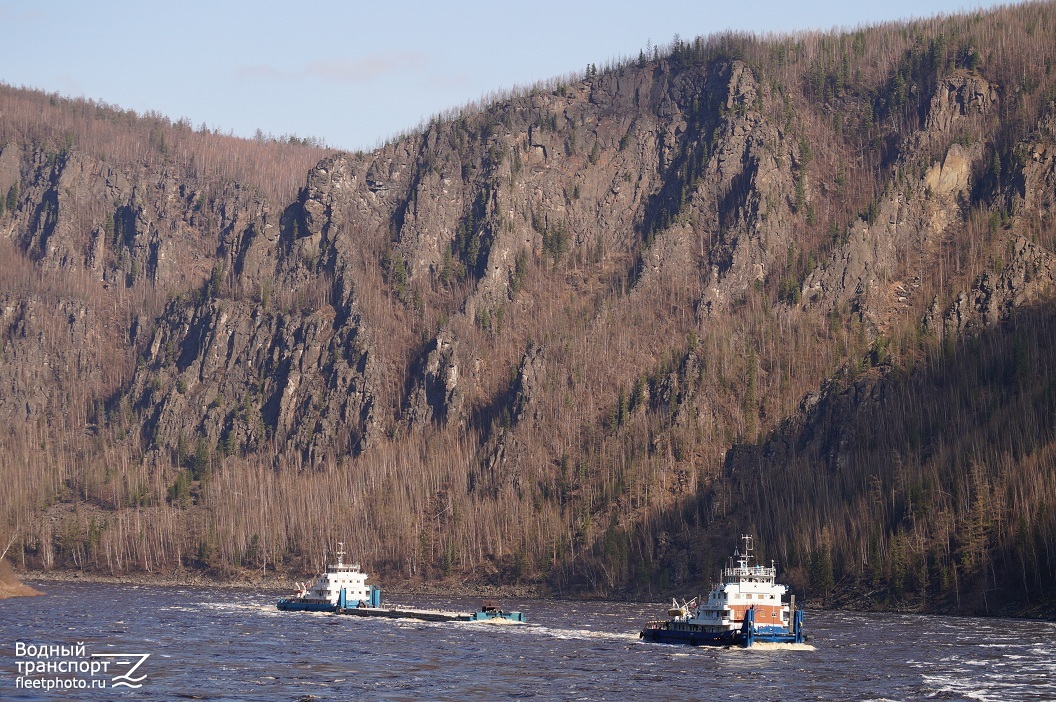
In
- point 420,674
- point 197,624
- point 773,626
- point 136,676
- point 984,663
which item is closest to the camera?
point 136,676

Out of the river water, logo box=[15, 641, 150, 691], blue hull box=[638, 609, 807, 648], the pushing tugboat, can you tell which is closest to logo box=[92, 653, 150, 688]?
logo box=[15, 641, 150, 691]

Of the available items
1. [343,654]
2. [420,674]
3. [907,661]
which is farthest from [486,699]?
[907,661]

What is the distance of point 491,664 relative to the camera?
14950cm

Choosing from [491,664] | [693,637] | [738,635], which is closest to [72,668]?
[491,664]

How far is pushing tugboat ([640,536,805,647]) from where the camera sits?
561 feet

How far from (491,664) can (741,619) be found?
38303mm

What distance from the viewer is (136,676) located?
131 metres

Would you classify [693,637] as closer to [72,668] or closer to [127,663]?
[127,663]

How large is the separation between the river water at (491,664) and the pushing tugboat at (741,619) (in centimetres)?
367

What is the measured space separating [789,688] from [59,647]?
75.8m

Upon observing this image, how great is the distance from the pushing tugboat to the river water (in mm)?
3669

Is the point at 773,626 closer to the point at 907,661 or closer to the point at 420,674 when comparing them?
the point at 907,661

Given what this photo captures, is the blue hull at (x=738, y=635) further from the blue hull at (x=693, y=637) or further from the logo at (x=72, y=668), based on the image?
the logo at (x=72, y=668)

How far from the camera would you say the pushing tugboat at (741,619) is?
171125 millimetres
